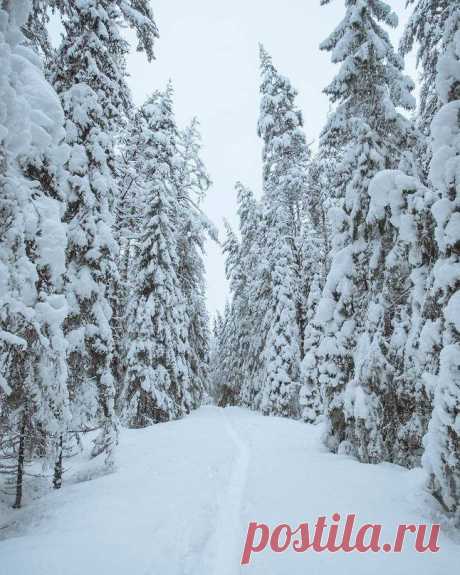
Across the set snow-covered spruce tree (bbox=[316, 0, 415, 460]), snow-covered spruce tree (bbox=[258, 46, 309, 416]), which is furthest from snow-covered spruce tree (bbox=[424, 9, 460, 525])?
snow-covered spruce tree (bbox=[258, 46, 309, 416])

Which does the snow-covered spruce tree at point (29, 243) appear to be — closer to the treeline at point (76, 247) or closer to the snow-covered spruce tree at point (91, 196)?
the treeline at point (76, 247)

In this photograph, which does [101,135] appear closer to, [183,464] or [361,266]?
[361,266]

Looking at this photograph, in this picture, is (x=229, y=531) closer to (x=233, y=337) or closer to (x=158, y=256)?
(x=158, y=256)

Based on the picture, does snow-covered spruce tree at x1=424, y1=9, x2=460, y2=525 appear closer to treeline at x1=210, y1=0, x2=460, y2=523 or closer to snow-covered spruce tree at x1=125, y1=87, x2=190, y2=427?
treeline at x1=210, y1=0, x2=460, y2=523

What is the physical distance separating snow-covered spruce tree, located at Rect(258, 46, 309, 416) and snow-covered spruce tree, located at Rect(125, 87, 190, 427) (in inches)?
202

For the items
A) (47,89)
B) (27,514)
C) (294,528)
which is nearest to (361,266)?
(294,528)

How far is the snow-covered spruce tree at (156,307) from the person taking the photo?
15836 mm

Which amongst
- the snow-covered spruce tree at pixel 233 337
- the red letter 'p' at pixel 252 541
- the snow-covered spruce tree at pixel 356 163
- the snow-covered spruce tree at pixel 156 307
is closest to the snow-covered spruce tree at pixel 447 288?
the red letter 'p' at pixel 252 541

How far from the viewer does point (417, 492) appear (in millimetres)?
5230

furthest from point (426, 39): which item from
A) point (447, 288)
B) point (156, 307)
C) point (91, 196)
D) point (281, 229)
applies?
point (156, 307)

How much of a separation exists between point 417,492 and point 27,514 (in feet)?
21.1

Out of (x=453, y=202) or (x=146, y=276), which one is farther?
(x=146, y=276)

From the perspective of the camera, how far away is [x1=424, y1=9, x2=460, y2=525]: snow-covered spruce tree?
4621 mm

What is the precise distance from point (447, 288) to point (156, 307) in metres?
13.9
